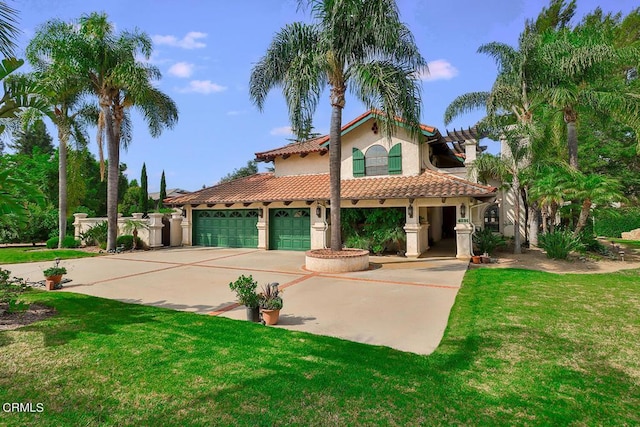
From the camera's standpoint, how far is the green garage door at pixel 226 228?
2036cm

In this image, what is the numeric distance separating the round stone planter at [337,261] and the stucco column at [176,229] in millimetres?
13270

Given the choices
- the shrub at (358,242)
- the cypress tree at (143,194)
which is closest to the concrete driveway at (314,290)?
the shrub at (358,242)

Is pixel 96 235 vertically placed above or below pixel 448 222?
below

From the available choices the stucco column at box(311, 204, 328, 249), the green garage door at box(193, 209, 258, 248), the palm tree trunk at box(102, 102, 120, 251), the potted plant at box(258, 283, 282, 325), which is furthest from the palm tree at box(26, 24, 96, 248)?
the potted plant at box(258, 283, 282, 325)

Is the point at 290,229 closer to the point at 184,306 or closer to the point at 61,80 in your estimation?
the point at 184,306

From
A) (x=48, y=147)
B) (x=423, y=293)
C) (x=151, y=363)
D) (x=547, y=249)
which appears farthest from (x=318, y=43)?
(x=48, y=147)

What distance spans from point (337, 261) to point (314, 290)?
2.78 meters

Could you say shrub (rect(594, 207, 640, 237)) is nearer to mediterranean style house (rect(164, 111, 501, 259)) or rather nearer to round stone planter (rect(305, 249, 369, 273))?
mediterranean style house (rect(164, 111, 501, 259))

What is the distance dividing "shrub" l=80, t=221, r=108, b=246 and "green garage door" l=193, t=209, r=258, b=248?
16.9ft

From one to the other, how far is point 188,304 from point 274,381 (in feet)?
14.9

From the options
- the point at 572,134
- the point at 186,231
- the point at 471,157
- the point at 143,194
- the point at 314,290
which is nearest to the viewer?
the point at 314,290

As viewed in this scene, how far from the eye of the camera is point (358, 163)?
18500 millimetres

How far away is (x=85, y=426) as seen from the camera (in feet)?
10.3

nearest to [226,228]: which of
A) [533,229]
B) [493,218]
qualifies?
[533,229]
